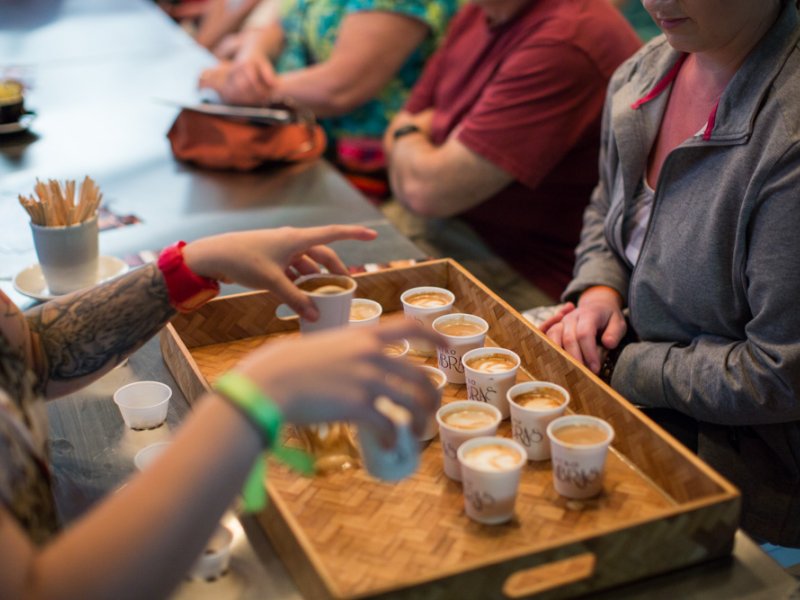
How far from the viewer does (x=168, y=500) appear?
0.83 meters

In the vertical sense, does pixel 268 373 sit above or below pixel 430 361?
above

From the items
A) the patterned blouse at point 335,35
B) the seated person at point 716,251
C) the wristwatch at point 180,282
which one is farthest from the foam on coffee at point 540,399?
the patterned blouse at point 335,35

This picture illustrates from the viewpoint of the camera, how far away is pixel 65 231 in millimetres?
1709

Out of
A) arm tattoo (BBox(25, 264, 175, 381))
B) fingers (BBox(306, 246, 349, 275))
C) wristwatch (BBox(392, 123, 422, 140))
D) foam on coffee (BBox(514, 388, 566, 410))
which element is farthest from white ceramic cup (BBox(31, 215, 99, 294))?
wristwatch (BBox(392, 123, 422, 140))

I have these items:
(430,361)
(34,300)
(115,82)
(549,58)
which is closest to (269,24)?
(115,82)

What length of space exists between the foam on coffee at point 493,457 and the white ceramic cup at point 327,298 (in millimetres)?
295

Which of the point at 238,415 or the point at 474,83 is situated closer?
the point at 238,415

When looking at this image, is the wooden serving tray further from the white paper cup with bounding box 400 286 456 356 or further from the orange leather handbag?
the orange leather handbag

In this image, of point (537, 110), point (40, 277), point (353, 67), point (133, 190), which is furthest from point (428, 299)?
point (353, 67)

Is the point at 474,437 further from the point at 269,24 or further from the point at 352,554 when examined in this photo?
the point at 269,24

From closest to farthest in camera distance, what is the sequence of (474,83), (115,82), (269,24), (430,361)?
1. (430,361)
2. (474,83)
3. (115,82)
4. (269,24)

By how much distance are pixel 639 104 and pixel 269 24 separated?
83.1 inches

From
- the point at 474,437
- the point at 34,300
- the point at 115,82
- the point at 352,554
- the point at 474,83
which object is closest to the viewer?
the point at 352,554

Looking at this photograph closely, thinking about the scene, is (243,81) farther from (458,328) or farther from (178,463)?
(178,463)
